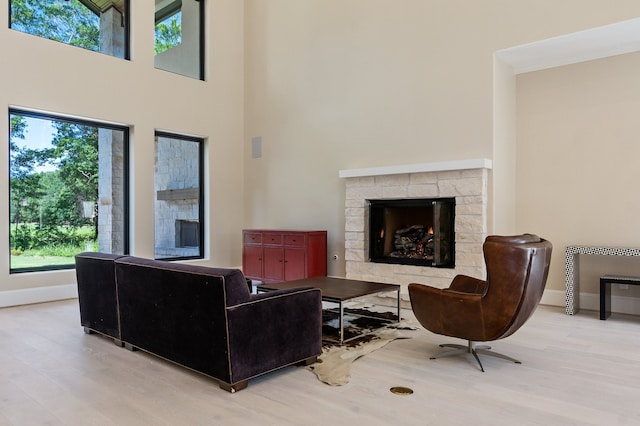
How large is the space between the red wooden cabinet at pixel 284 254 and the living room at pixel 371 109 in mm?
319

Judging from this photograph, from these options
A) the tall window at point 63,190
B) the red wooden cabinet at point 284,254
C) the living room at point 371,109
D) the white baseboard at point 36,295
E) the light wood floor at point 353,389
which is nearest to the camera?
the light wood floor at point 353,389

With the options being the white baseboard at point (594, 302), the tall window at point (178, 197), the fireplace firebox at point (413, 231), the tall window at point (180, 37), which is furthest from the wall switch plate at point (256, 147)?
the white baseboard at point (594, 302)

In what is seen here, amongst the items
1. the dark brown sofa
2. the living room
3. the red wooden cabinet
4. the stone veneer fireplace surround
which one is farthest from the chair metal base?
the red wooden cabinet

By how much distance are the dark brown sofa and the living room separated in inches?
116

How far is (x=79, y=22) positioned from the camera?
6.43 m

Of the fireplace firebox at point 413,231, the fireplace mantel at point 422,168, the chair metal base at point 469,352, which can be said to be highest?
the fireplace mantel at point 422,168

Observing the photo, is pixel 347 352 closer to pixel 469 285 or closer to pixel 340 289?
pixel 340 289

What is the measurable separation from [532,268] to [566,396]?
0.82m

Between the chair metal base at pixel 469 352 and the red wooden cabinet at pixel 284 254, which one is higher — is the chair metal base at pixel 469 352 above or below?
below

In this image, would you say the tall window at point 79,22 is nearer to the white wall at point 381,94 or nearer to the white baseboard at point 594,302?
the white wall at point 381,94

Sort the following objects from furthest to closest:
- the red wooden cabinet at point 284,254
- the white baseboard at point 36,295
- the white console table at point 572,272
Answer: the red wooden cabinet at point 284,254
the white baseboard at point 36,295
the white console table at point 572,272

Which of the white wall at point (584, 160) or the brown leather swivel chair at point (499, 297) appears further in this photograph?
the white wall at point (584, 160)

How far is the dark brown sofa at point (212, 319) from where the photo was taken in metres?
2.83

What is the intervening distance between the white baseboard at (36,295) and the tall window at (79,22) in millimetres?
3341
